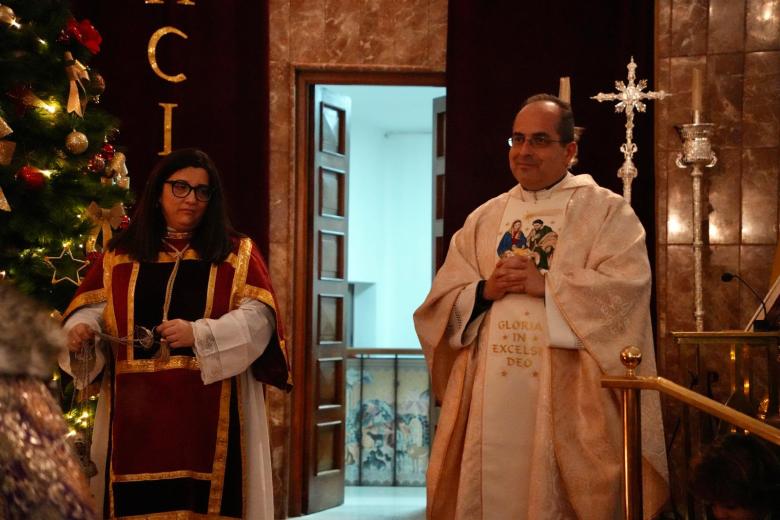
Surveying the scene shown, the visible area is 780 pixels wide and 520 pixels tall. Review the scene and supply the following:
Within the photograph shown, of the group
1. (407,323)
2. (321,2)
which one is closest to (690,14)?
(321,2)

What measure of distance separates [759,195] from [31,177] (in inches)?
152

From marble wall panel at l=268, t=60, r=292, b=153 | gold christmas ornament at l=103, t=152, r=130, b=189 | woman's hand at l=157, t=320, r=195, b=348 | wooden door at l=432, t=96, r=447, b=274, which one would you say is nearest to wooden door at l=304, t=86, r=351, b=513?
marble wall panel at l=268, t=60, r=292, b=153

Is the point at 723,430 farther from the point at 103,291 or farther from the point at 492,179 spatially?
the point at 103,291

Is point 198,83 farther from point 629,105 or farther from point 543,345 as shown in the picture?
point 543,345

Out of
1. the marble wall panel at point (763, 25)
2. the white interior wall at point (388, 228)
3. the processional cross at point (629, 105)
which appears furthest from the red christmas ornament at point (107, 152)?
the white interior wall at point (388, 228)

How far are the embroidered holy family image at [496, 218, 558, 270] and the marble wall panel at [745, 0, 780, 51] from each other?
2.97m

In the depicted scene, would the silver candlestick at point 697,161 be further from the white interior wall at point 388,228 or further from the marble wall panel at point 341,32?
the white interior wall at point 388,228

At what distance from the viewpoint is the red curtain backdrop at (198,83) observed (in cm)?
669

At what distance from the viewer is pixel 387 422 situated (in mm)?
8867

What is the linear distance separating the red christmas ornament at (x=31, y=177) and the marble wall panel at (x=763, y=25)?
3883mm

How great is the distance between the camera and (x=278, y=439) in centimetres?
673

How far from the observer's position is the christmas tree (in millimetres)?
4441

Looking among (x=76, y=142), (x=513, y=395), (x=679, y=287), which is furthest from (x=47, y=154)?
(x=679, y=287)

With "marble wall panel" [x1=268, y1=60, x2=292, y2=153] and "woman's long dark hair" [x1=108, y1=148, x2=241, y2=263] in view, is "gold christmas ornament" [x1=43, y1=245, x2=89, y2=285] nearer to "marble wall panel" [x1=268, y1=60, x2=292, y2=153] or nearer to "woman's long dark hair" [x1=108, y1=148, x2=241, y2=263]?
"woman's long dark hair" [x1=108, y1=148, x2=241, y2=263]
